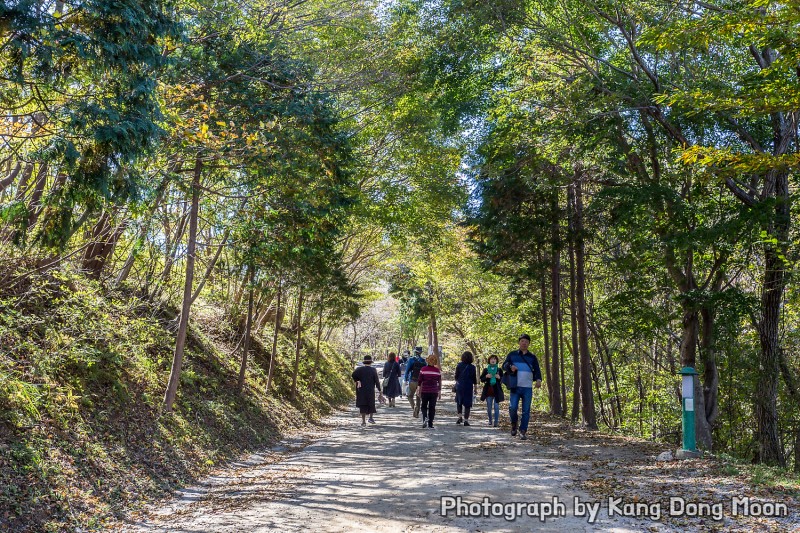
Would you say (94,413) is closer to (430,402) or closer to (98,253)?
(98,253)

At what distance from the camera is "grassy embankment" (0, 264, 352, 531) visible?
19.4 feet

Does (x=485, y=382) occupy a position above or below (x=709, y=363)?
below

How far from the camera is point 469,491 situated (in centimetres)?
698

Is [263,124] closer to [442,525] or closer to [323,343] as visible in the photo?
[442,525]

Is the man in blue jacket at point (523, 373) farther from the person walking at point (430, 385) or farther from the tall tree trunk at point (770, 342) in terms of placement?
the tall tree trunk at point (770, 342)

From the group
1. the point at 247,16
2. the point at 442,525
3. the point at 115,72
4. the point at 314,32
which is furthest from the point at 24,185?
the point at 314,32

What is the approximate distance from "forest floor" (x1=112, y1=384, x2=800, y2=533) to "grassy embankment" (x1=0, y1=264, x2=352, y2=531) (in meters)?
0.54

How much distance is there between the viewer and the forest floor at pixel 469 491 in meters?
5.77

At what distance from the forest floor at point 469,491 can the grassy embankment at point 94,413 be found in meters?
0.54

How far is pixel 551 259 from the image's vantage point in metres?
18.4

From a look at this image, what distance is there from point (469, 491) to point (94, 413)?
4.87 meters

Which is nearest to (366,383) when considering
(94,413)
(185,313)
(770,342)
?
(185,313)

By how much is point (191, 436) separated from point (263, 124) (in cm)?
516

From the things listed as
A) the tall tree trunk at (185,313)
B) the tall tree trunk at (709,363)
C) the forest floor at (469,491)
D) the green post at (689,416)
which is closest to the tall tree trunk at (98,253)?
the tall tree trunk at (185,313)
